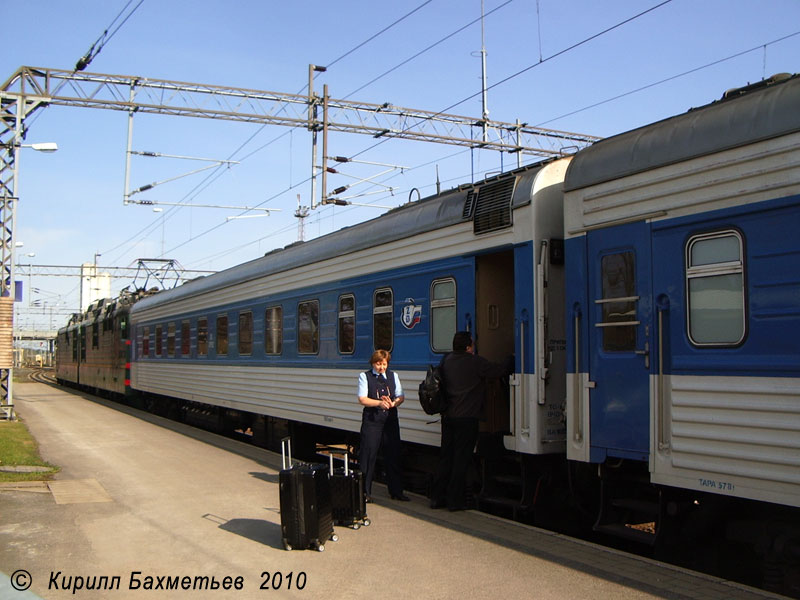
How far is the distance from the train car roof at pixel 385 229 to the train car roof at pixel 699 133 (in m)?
1.02

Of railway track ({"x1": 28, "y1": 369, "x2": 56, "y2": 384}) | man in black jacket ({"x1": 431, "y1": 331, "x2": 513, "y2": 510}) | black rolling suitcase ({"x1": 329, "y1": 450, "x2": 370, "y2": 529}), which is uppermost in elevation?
man in black jacket ({"x1": 431, "y1": 331, "x2": 513, "y2": 510})

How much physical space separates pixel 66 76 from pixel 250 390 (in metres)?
8.25

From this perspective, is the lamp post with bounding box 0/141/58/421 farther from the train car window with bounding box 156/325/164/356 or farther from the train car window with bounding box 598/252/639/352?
the train car window with bounding box 598/252/639/352

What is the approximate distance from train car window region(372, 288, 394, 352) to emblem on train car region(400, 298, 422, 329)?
1.04 ft

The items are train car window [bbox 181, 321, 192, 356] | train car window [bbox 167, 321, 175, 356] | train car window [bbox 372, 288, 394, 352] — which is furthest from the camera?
train car window [bbox 167, 321, 175, 356]

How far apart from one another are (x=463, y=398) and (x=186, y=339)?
525 inches

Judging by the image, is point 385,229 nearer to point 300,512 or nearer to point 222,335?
point 300,512

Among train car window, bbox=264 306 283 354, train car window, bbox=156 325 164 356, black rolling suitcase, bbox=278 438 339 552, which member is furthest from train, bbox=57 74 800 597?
Answer: train car window, bbox=156 325 164 356

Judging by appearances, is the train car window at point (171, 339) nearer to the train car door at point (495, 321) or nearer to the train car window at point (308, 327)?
the train car window at point (308, 327)

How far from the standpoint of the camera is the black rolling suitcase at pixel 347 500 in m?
7.61

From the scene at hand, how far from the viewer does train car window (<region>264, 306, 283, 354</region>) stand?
1413 centimetres

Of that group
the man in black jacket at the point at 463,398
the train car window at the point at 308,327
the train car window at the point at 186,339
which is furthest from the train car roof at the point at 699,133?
the train car window at the point at 186,339

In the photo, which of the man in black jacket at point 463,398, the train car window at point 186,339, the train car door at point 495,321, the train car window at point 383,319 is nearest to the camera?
the man in black jacket at point 463,398

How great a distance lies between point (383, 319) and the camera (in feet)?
35.0
